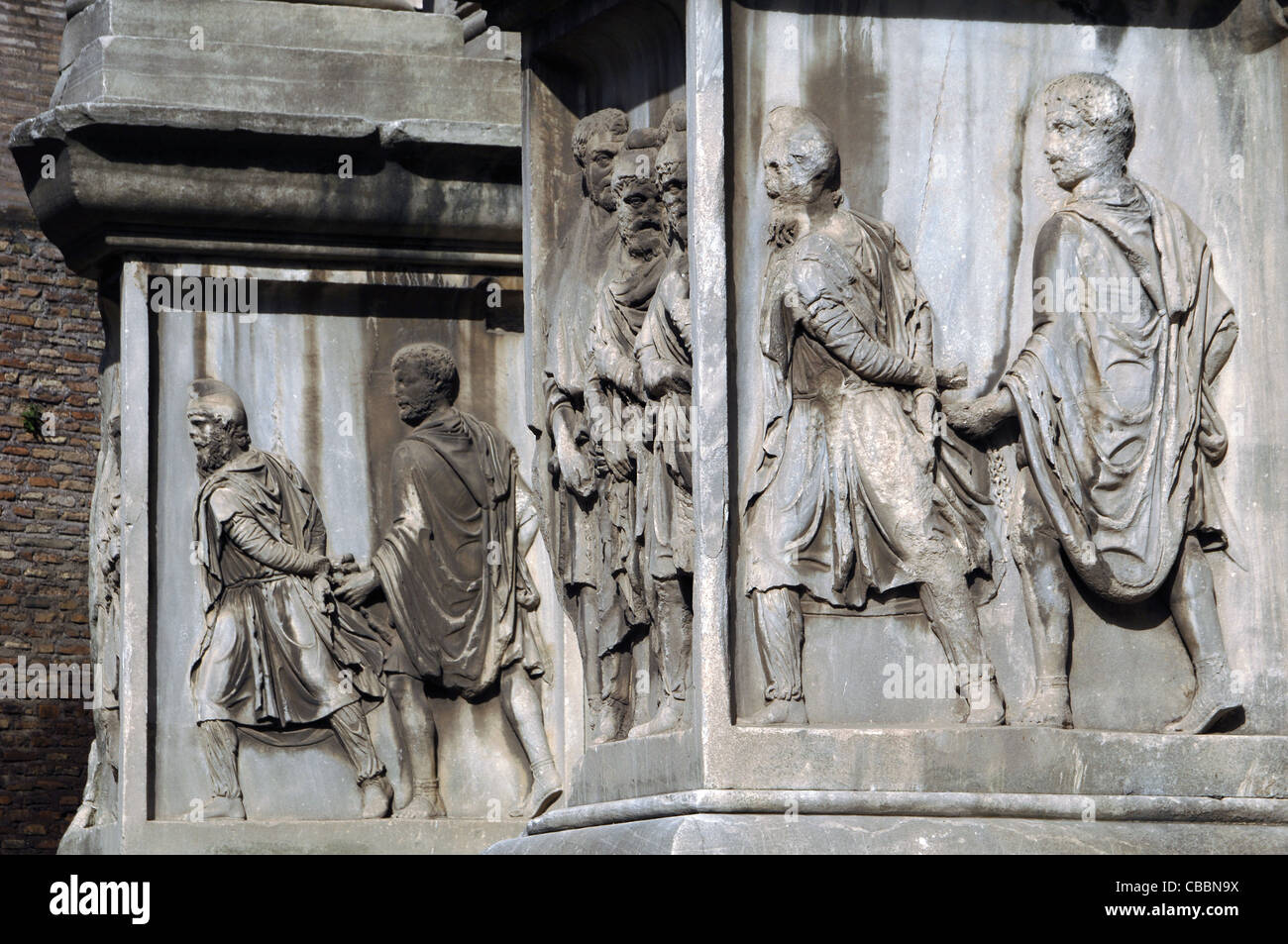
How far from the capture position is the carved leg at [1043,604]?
Answer: 10219 millimetres

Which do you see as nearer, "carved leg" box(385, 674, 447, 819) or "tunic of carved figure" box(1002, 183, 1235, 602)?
"tunic of carved figure" box(1002, 183, 1235, 602)

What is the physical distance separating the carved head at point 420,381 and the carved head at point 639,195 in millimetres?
2537

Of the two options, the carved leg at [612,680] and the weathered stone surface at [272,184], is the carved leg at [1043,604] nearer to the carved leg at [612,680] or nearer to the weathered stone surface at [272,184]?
the carved leg at [612,680]

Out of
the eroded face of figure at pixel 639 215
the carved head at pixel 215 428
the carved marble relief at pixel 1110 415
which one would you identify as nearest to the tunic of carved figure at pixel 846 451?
the carved marble relief at pixel 1110 415

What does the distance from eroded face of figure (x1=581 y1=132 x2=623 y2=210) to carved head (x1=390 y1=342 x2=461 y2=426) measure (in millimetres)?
2292

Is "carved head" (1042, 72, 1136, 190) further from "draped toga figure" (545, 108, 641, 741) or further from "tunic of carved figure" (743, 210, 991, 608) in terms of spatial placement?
"draped toga figure" (545, 108, 641, 741)

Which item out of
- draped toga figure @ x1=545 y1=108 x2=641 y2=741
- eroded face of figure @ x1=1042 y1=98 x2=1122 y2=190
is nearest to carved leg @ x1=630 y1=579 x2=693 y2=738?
draped toga figure @ x1=545 y1=108 x2=641 y2=741

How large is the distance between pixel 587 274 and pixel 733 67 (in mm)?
1645

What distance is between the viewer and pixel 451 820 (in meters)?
13.6

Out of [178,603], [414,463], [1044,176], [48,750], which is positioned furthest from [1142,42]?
[48,750]

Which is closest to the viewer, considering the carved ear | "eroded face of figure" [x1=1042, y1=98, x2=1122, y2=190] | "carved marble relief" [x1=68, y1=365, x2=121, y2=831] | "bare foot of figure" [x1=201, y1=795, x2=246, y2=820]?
"eroded face of figure" [x1=1042, y1=98, x2=1122, y2=190]

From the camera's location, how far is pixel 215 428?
45.2ft

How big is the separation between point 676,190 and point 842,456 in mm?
1470

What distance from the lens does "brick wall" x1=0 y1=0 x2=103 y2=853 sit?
2098 cm
